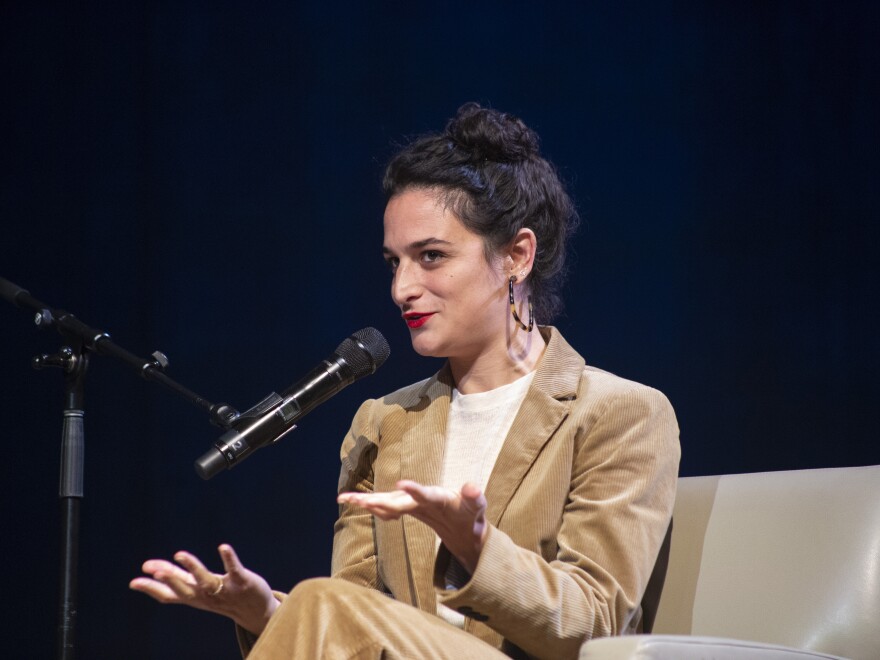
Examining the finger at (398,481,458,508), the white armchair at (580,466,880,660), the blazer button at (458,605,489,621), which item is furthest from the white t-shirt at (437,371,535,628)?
the finger at (398,481,458,508)

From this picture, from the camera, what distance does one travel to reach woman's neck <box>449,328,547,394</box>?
1.95 meters

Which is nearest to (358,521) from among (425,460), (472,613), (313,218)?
(425,460)

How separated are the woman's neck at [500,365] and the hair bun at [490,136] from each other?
0.35 meters

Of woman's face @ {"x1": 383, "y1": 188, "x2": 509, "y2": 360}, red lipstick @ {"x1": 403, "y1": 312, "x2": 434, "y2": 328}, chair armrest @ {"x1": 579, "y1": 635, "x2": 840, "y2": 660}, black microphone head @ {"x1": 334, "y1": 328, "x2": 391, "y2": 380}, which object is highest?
woman's face @ {"x1": 383, "y1": 188, "x2": 509, "y2": 360}

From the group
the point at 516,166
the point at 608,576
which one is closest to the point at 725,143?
the point at 516,166

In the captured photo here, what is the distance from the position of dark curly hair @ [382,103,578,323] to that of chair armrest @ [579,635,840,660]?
861 millimetres

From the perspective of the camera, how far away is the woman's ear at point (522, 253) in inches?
76.9

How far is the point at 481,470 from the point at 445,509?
571 mm

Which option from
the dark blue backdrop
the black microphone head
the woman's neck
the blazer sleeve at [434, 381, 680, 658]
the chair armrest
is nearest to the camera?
the chair armrest

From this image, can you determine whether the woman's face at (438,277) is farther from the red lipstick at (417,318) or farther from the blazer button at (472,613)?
the blazer button at (472,613)

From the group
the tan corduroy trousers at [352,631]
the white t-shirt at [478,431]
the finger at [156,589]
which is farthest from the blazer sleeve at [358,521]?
the tan corduroy trousers at [352,631]

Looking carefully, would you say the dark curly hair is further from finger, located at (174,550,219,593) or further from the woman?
finger, located at (174,550,219,593)

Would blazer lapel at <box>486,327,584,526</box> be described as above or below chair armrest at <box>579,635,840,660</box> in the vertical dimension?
above

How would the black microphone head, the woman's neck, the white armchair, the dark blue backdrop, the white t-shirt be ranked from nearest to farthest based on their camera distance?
A: the white armchair < the black microphone head < the white t-shirt < the woman's neck < the dark blue backdrop
